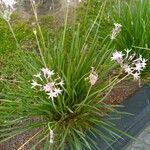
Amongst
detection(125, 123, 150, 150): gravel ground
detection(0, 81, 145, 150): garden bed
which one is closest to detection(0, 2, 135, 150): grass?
detection(0, 81, 145, 150): garden bed

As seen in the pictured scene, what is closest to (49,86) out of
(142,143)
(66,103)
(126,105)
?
(66,103)

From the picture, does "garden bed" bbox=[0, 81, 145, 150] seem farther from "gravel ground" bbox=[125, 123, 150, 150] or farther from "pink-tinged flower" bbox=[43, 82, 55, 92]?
"pink-tinged flower" bbox=[43, 82, 55, 92]

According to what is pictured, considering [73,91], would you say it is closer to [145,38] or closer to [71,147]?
[71,147]

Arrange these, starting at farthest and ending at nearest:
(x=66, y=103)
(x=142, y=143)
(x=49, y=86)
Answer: (x=142, y=143), (x=66, y=103), (x=49, y=86)

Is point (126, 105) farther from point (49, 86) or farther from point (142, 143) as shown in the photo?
point (49, 86)

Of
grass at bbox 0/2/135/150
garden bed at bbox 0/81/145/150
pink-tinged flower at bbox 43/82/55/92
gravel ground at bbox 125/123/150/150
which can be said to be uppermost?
pink-tinged flower at bbox 43/82/55/92

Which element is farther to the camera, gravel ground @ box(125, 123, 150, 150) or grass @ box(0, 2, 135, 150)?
gravel ground @ box(125, 123, 150, 150)

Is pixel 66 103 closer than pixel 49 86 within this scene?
No

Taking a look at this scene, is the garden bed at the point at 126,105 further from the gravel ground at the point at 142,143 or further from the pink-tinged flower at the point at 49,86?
the pink-tinged flower at the point at 49,86

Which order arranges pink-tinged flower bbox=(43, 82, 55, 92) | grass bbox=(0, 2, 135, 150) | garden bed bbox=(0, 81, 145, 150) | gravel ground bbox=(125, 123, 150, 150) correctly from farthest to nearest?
gravel ground bbox=(125, 123, 150, 150) → garden bed bbox=(0, 81, 145, 150) → grass bbox=(0, 2, 135, 150) → pink-tinged flower bbox=(43, 82, 55, 92)

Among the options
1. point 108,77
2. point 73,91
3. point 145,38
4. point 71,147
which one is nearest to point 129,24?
point 145,38

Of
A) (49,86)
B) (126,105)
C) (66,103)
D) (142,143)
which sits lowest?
(142,143)

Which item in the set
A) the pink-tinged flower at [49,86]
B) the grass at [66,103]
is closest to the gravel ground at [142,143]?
the grass at [66,103]
